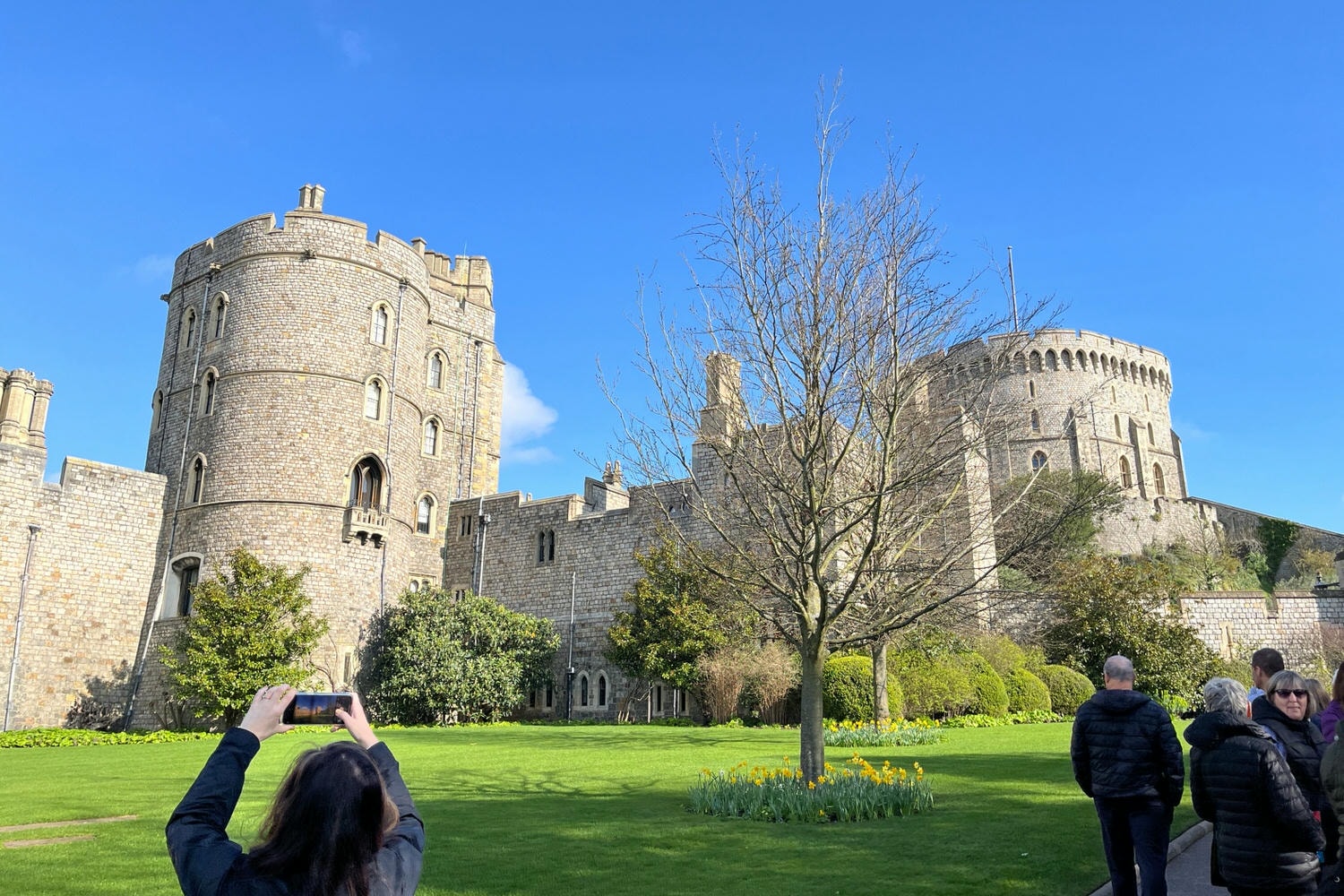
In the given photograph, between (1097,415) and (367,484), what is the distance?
148 feet

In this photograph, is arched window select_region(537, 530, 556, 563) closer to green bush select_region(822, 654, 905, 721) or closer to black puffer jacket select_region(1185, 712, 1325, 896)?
green bush select_region(822, 654, 905, 721)

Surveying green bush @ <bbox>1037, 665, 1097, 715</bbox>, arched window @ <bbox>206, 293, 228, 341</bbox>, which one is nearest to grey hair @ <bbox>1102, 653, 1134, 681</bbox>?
green bush @ <bbox>1037, 665, 1097, 715</bbox>

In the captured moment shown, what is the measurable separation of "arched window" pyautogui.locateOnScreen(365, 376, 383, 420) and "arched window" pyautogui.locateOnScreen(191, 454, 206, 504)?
15.3 ft

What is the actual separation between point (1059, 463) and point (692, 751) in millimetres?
45596

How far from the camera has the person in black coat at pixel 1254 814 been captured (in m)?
4.20

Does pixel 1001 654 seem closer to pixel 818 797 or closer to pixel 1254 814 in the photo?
pixel 818 797

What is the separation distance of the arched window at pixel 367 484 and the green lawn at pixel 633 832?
13.1 meters

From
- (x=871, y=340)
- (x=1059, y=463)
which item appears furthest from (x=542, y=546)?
(x=1059, y=463)

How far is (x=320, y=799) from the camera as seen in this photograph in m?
2.25

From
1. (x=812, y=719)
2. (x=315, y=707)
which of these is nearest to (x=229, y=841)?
(x=315, y=707)

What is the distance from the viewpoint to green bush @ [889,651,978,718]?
830 inches

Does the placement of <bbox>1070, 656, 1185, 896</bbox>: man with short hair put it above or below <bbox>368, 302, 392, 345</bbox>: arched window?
below

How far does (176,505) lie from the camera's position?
88.0ft

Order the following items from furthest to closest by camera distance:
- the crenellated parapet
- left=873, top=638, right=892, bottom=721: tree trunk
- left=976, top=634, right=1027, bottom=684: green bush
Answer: the crenellated parapet
left=976, top=634, right=1027, bottom=684: green bush
left=873, top=638, right=892, bottom=721: tree trunk
